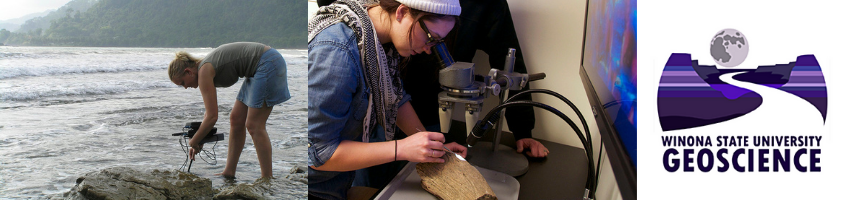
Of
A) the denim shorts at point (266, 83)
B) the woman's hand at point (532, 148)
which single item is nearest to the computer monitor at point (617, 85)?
the woman's hand at point (532, 148)

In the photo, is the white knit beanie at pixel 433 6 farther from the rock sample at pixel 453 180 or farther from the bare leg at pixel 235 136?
the bare leg at pixel 235 136

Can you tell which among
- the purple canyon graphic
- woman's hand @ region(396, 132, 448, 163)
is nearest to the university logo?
the purple canyon graphic

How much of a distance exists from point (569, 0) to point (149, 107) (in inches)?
59.4

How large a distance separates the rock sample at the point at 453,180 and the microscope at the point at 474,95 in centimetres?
9

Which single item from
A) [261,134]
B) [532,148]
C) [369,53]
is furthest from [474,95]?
[261,134]

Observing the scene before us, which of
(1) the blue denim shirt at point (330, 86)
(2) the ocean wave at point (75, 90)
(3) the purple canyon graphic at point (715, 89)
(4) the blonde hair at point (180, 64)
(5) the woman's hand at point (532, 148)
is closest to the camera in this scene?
(3) the purple canyon graphic at point (715, 89)

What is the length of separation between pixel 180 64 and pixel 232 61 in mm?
108

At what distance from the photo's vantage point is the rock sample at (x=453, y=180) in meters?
0.91

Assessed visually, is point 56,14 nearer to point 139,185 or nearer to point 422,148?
point 139,185

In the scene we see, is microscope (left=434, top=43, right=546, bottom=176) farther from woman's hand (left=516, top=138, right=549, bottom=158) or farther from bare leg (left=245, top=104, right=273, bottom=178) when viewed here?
bare leg (left=245, top=104, right=273, bottom=178)

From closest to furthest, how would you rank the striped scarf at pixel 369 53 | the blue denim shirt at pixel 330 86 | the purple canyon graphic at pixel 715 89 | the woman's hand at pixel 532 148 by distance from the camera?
the purple canyon graphic at pixel 715 89 → the blue denim shirt at pixel 330 86 → the striped scarf at pixel 369 53 → the woman's hand at pixel 532 148

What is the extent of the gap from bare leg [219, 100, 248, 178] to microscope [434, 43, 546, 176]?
52cm

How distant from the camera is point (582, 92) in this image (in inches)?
64.3

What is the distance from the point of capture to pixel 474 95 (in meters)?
1.05
